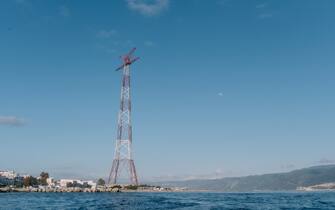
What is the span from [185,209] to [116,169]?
3222 inches

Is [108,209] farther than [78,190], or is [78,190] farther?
[78,190]

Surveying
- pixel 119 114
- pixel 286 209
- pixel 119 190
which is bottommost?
pixel 286 209

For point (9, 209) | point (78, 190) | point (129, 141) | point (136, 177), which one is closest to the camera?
point (9, 209)

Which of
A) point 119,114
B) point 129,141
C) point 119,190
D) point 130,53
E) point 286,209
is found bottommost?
point 286,209

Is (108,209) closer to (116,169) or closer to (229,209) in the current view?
(229,209)

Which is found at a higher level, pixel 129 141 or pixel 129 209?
pixel 129 141

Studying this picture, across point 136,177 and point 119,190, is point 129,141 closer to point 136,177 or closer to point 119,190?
point 136,177

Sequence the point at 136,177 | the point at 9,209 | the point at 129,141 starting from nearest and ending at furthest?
the point at 9,209, the point at 129,141, the point at 136,177

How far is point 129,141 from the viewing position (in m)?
134

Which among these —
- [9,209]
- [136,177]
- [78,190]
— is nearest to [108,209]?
[9,209]

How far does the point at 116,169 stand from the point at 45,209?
79280mm

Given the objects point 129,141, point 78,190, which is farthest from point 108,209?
point 78,190

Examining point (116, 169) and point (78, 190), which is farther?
point (78, 190)

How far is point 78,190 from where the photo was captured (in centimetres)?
17088
